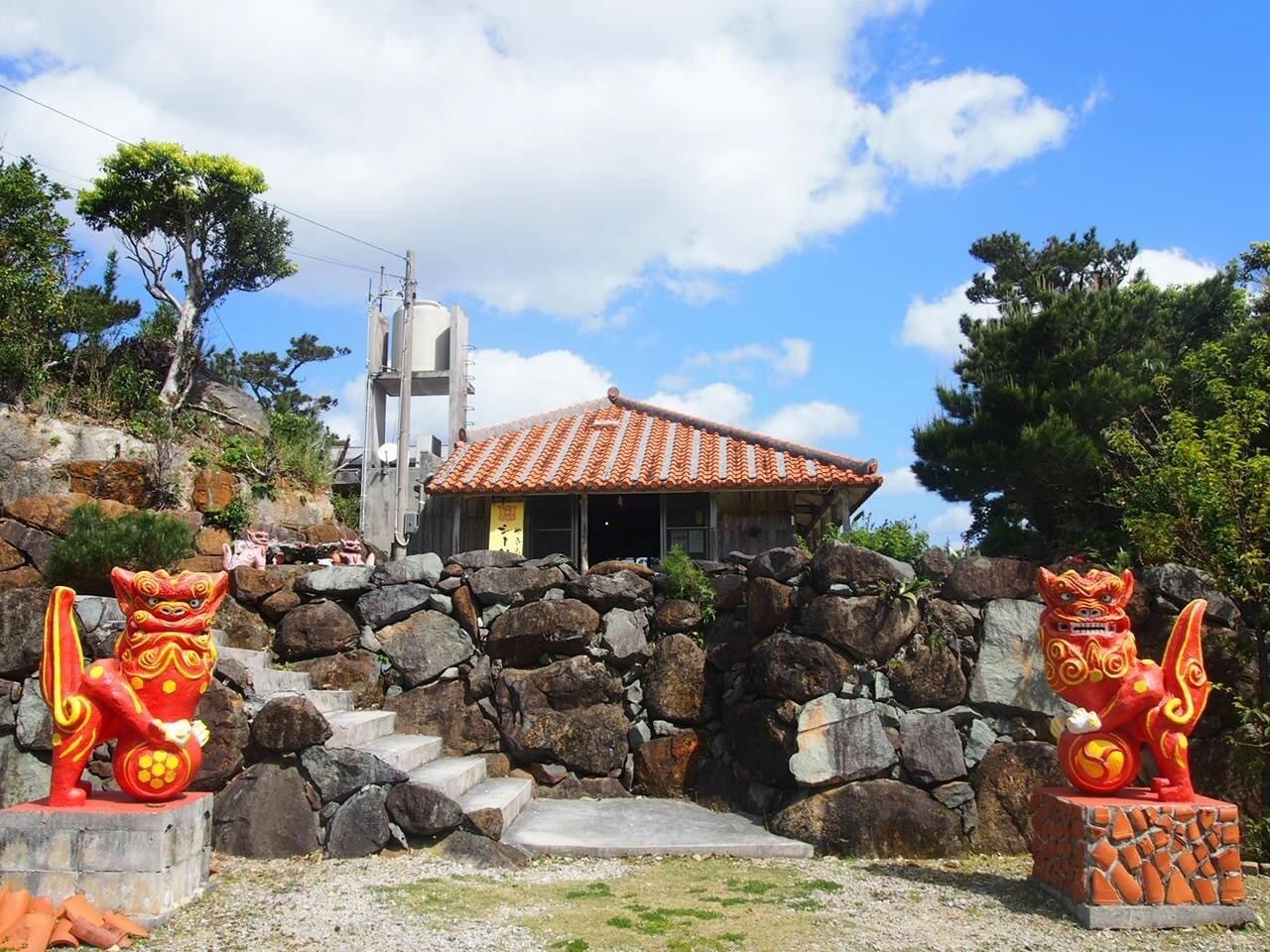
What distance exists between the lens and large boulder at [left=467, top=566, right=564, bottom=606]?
892 centimetres

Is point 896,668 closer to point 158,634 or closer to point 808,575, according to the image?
point 808,575

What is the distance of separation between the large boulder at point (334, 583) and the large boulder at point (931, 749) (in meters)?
5.23

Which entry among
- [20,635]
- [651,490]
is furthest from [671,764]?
[20,635]

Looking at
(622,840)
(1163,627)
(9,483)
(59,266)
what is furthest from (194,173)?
(1163,627)

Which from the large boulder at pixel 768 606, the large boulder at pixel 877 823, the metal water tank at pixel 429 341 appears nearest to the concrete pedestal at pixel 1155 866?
the large boulder at pixel 877 823

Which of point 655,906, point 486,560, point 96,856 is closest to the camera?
point 96,856

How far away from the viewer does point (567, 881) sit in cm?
594

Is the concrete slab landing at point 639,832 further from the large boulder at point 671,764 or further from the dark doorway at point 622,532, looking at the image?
the dark doorway at point 622,532

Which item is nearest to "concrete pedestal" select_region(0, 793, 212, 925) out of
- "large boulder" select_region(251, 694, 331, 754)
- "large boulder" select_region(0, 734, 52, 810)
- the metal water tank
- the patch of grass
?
the patch of grass

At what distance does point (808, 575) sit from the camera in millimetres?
7926

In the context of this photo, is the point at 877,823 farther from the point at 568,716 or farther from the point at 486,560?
the point at 486,560

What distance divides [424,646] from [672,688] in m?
2.43

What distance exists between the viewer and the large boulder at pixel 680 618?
8773 millimetres

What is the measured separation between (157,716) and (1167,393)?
11.0 meters
